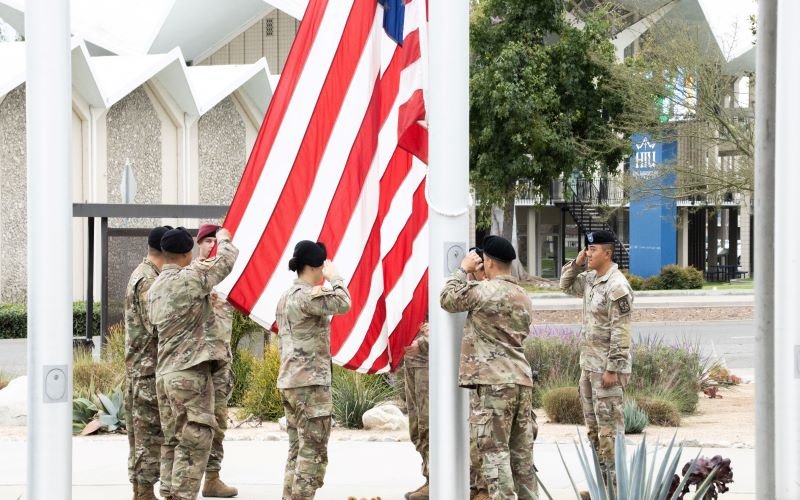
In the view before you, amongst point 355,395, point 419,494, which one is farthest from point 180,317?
point 355,395

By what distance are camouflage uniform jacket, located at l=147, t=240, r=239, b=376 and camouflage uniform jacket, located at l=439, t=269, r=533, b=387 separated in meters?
1.90

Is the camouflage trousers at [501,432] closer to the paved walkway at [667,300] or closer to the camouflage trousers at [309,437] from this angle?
the camouflage trousers at [309,437]

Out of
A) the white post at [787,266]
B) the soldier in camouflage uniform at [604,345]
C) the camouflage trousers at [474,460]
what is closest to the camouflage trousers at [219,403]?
the camouflage trousers at [474,460]

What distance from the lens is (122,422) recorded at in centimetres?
1270

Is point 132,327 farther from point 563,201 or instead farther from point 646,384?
point 563,201

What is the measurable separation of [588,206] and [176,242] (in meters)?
41.0

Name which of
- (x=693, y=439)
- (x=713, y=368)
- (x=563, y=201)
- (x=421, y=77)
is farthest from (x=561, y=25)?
(x=421, y=77)

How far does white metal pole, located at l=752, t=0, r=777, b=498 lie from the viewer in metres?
5.03

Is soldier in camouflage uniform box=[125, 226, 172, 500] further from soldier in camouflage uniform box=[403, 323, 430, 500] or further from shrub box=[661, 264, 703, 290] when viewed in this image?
shrub box=[661, 264, 703, 290]

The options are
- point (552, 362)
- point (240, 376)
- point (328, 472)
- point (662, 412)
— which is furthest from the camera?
point (552, 362)

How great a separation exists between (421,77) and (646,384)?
904 cm

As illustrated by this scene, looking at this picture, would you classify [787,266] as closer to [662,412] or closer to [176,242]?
[176,242]

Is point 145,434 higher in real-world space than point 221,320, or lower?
lower

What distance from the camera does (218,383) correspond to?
8.77m
